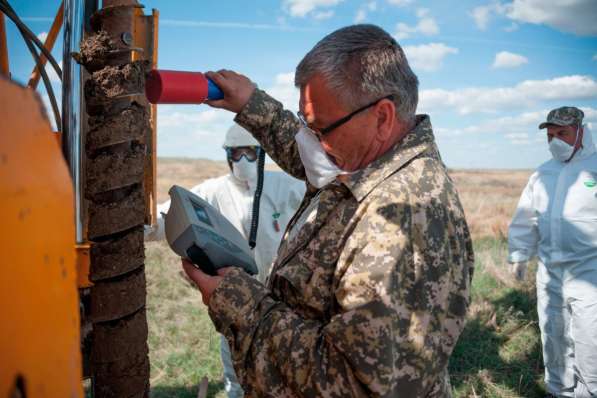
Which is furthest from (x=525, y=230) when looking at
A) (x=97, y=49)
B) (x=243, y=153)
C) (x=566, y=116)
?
(x=97, y=49)

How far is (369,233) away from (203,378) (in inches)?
154

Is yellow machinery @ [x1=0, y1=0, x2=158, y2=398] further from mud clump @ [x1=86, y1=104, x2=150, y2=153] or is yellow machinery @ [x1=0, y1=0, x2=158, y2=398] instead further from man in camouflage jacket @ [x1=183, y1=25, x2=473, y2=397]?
man in camouflage jacket @ [x1=183, y1=25, x2=473, y2=397]

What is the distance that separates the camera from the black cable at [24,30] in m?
1.87

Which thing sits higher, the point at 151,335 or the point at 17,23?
the point at 17,23

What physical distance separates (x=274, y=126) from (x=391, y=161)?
2.63ft

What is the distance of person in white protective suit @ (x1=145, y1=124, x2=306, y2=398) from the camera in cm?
423

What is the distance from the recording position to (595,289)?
14.8ft

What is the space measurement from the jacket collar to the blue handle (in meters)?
0.75

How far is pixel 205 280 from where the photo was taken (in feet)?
5.26

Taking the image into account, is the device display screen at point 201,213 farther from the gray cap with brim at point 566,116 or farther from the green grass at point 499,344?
the gray cap with brim at point 566,116

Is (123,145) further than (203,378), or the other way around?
(203,378)

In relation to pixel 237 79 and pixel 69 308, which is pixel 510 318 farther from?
pixel 69 308

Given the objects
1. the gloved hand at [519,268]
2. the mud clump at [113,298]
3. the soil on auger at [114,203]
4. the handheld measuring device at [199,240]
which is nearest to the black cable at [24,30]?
the soil on auger at [114,203]

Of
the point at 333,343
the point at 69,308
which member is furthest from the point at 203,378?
the point at 69,308
